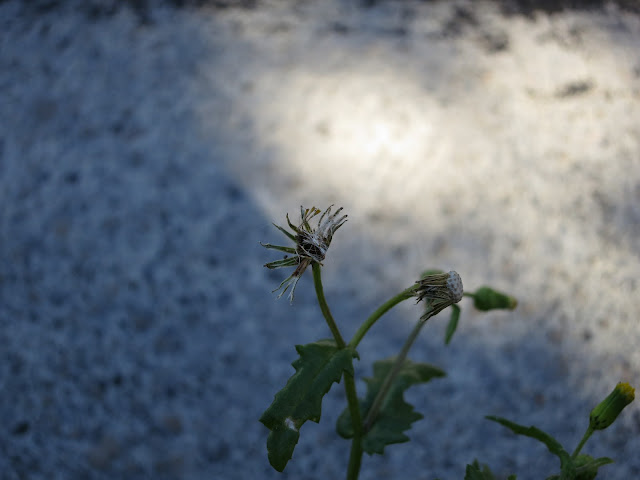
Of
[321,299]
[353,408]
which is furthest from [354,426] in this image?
[321,299]

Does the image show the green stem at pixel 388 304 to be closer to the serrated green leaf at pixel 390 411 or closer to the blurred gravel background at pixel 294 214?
the serrated green leaf at pixel 390 411

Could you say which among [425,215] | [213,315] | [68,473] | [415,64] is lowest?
[68,473]

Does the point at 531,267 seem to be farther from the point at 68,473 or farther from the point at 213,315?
the point at 68,473

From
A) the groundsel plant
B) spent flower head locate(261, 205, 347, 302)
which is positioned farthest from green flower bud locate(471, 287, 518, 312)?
spent flower head locate(261, 205, 347, 302)

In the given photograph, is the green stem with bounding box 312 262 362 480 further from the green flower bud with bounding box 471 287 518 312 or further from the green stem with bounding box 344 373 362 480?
the green flower bud with bounding box 471 287 518 312

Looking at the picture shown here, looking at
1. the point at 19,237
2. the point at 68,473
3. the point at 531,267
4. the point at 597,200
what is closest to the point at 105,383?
the point at 68,473

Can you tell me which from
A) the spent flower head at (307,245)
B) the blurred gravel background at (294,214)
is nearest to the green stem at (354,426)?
the spent flower head at (307,245)
